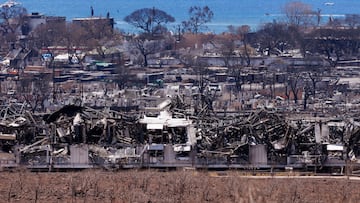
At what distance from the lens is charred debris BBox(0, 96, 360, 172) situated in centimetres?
1445

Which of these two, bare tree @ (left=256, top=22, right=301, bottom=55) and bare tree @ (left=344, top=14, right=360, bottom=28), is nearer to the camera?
bare tree @ (left=256, top=22, right=301, bottom=55)

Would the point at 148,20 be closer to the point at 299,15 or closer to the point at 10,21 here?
the point at 10,21

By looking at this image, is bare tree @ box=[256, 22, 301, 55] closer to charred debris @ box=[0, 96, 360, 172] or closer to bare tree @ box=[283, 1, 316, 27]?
bare tree @ box=[283, 1, 316, 27]

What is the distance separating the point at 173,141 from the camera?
15.3 m

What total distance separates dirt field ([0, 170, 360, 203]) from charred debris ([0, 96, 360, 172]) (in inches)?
33.9

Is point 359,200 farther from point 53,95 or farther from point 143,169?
point 53,95

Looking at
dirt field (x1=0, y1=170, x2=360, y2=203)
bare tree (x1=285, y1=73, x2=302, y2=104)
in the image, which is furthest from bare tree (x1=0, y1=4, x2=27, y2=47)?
dirt field (x1=0, y1=170, x2=360, y2=203)

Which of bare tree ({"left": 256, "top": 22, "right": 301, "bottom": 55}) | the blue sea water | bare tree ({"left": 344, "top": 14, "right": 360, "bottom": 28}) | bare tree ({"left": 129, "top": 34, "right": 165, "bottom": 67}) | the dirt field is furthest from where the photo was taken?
the blue sea water

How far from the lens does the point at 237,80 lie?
89.0 ft

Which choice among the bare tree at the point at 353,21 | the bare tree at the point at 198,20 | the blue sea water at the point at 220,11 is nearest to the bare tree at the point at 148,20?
the bare tree at the point at 198,20

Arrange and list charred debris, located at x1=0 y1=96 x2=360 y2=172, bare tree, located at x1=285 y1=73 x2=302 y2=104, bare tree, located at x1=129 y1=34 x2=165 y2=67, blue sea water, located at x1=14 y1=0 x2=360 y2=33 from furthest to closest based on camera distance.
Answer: blue sea water, located at x1=14 y1=0 x2=360 y2=33 < bare tree, located at x1=129 y1=34 x2=165 y2=67 < bare tree, located at x1=285 y1=73 x2=302 y2=104 < charred debris, located at x1=0 y1=96 x2=360 y2=172

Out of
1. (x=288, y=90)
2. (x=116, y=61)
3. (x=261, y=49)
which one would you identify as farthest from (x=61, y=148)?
(x=261, y=49)

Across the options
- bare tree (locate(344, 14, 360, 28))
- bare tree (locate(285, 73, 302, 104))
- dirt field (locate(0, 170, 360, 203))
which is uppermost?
bare tree (locate(344, 14, 360, 28))

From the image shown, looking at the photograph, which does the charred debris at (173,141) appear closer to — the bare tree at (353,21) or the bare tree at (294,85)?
the bare tree at (294,85)
